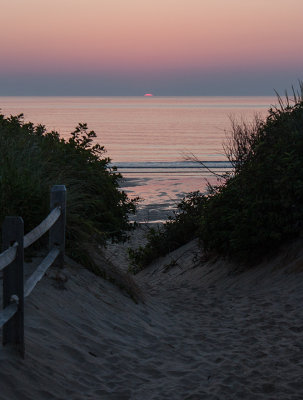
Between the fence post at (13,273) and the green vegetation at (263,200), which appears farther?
the green vegetation at (263,200)

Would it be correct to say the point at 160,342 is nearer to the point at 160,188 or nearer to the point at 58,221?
the point at 58,221

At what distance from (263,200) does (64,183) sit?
12.2ft

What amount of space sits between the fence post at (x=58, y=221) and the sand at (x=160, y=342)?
39 cm

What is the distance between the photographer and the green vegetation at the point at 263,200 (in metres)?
9.90

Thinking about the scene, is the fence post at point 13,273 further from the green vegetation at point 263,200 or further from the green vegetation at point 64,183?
the green vegetation at point 263,200

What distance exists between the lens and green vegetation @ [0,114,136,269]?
Result: 7508 millimetres

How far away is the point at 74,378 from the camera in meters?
4.93

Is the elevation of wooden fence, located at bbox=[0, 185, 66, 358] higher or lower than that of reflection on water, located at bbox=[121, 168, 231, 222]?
higher

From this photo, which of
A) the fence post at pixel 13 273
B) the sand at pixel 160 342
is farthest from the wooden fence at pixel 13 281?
the sand at pixel 160 342

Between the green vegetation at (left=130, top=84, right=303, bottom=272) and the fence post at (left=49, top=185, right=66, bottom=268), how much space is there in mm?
4184

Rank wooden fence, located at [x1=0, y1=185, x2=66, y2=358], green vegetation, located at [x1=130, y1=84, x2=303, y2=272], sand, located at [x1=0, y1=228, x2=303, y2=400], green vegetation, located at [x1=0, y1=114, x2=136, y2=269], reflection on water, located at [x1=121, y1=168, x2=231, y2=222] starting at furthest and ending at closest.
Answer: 1. reflection on water, located at [x1=121, y1=168, x2=231, y2=222]
2. green vegetation, located at [x1=130, y1=84, x2=303, y2=272]
3. green vegetation, located at [x1=0, y1=114, x2=136, y2=269]
4. sand, located at [x1=0, y1=228, x2=303, y2=400]
5. wooden fence, located at [x1=0, y1=185, x2=66, y2=358]

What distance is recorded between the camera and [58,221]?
6.97 metres

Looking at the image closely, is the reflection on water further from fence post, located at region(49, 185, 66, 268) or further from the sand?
fence post, located at region(49, 185, 66, 268)

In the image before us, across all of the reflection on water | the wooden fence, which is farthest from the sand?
the reflection on water
